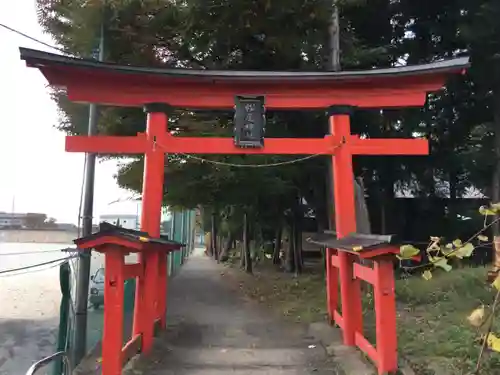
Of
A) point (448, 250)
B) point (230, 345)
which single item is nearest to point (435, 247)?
point (448, 250)

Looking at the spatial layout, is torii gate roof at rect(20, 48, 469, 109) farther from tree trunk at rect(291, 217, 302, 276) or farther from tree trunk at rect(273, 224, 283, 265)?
tree trunk at rect(273, 224, 283, 265)

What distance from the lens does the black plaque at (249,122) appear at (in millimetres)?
7188

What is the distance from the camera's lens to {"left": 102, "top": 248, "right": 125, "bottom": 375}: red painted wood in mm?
5137

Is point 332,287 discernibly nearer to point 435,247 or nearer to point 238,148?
point 238,148

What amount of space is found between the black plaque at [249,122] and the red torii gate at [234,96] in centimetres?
10

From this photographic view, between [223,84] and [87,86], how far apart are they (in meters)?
2.11

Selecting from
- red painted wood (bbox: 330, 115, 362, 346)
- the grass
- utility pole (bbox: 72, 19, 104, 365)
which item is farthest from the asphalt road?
the grass

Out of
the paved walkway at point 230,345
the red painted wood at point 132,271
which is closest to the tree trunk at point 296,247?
the paved walkway at point 230,345

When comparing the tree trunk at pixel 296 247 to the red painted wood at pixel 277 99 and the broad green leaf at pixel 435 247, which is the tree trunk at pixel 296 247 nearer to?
the red painted wood at pixel 277 99

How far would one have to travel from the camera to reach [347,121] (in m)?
7.36

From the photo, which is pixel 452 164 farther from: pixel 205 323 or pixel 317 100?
pixel 205 323

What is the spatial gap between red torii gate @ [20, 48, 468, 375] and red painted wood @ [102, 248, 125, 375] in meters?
1.54

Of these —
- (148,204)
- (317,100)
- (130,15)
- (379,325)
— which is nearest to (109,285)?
(148,204)

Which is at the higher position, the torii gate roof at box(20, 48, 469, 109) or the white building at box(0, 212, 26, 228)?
the torii gate roof at box(20, 48, 469, 109)
